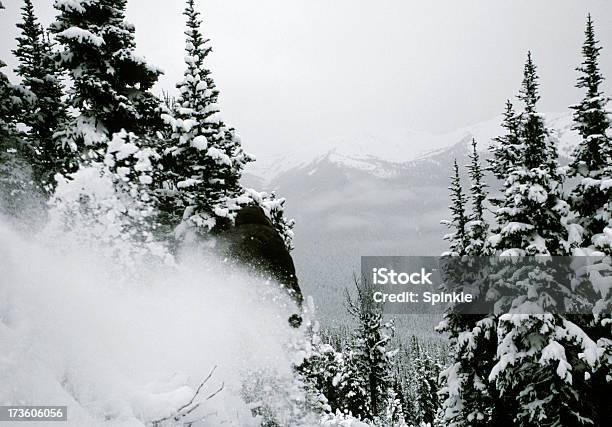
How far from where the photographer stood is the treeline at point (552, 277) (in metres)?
13.7

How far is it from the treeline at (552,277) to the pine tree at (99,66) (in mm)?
13939

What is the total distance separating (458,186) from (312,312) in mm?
10590

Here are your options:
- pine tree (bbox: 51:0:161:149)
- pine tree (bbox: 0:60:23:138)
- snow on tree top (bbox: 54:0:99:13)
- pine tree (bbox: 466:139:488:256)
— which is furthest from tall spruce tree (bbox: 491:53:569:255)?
pine tree (bbox: 0:60:23:138)

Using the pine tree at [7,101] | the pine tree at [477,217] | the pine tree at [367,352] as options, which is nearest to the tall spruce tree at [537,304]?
the pine tree at [477,217]

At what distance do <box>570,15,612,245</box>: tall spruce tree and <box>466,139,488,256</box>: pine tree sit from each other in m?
4.73

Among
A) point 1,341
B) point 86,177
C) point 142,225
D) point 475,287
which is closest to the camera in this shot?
point 1,341

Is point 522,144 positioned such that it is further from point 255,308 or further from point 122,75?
point 122,75

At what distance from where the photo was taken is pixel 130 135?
15625mm

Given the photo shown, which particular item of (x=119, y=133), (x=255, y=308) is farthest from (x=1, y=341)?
(x=119, y=133)

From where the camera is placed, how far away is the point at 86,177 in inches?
557

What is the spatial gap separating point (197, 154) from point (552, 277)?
13.1 metres

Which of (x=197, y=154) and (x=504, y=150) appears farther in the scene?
(x=504, y=150)

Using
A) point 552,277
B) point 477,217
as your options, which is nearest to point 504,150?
point 477,217

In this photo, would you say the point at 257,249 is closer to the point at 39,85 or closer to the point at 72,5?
the point at 72,5
